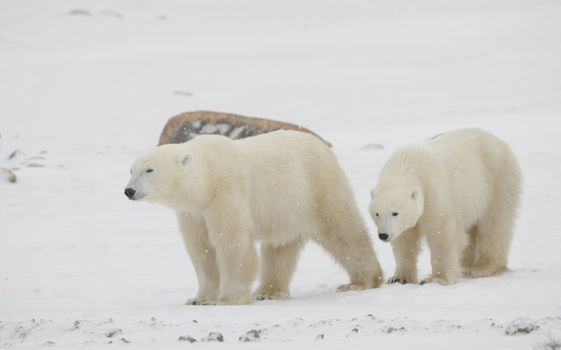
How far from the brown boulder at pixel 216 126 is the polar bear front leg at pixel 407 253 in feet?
23.1

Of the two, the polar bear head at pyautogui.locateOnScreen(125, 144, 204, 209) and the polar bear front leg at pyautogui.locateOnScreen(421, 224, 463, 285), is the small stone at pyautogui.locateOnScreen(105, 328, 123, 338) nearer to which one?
the polar bear head at pyautogui.locateOnScreen(125, 144, 204, 209)

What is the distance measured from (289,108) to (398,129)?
19.6 feet

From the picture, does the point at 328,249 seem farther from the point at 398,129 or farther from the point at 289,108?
the point at 289,108

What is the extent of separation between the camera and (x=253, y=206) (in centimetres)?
669

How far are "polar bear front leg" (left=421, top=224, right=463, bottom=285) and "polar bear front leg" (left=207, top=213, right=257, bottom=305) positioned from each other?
1373 millimetres

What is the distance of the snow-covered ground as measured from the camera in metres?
5.13

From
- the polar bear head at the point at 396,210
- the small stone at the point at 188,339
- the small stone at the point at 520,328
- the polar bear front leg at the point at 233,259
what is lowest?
the small stone at the point at 188,339

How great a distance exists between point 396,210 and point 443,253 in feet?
1.91

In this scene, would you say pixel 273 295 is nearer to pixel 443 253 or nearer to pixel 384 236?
pixel 384 236

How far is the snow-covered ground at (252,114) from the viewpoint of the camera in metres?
5.13

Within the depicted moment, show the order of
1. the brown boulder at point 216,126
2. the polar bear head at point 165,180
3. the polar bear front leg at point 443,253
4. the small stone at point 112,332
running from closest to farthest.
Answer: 1. the small stone at point 112,332
2. the polar bear head at point 165,180
3. the polar bear front leg at point 443,253
4. the brown boulder at point 216,126

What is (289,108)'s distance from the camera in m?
22.7

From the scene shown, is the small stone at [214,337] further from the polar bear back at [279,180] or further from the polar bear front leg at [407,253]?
the polar bear front leg at [407,253]

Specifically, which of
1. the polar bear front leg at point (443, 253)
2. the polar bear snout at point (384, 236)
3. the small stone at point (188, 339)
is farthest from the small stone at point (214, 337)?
the polar bear front leg at point (443, 253)
